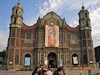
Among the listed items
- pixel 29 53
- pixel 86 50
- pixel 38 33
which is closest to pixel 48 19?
pixel 38 33

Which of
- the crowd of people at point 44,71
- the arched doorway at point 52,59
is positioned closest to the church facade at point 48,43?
the arched doorway at point 52,59

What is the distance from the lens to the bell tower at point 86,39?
32.2 m

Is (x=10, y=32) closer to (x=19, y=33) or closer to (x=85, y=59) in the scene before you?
(x=19, y=33)

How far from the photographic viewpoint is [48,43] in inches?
1292

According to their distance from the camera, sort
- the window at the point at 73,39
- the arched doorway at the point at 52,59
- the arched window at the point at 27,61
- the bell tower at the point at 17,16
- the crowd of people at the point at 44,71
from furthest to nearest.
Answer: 1. the window at the point at 73,39
2. the arched doorway at the point at 52,59
3. the bell tower at the point at 17,16
4. the arched window at the point at 27,61
5. the crowd of people at the point at 44,71

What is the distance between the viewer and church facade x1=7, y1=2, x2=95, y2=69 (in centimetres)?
3147

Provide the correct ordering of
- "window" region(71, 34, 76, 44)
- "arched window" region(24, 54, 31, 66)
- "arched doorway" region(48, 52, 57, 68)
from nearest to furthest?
"arched window" region(24, 54, 31, 66) → "arched doorway" region(48, 52, 57, 68) → "window" region(71, 34, 76, 44)

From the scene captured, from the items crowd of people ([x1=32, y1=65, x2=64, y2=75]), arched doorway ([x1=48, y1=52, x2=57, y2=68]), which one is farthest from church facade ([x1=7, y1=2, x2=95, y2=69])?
crowd of people ([x1=32, y1=65, x2=64, y2=75])

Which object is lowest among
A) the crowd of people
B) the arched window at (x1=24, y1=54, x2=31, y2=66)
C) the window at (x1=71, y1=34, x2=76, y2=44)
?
the arched window at (x1=24, y1=54, x2=31, y2=66)

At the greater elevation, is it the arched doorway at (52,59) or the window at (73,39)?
the window at (73,39)

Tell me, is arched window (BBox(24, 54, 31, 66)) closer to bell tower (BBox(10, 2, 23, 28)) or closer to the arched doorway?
the arched doorway

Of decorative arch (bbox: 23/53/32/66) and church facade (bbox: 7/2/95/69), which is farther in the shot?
church facade (bbox: 7/2/95/69)

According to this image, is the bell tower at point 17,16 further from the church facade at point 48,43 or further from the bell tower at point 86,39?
the bell tower at point 86,39

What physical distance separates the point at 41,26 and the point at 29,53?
8905mm
